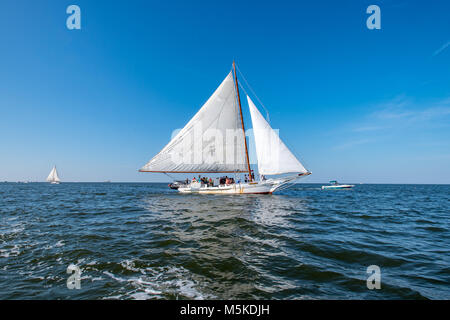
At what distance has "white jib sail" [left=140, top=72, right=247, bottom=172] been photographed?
3023 centimetres

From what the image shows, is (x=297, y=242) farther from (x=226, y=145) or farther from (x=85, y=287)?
(x=226, y=145)

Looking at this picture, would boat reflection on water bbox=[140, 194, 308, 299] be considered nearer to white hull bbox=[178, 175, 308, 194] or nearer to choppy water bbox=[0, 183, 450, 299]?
choppy water bbox=[0, 183, 450, 299]

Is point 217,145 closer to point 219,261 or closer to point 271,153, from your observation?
point 271,153

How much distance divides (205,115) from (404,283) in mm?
28486

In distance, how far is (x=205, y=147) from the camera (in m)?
30.1

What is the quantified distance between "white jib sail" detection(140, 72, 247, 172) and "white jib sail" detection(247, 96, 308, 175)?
122 inches

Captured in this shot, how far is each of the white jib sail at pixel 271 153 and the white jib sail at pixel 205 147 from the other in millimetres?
3102

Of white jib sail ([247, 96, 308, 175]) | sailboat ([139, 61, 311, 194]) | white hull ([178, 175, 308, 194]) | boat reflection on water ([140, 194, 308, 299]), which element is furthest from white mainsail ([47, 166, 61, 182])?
boat reflection on water ([140, 194, 308, 299])

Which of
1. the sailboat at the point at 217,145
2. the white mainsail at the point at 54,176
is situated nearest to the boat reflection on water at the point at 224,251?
the sailboat at the point at 217,145

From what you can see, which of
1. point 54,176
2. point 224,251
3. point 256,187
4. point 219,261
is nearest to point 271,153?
point 256,187

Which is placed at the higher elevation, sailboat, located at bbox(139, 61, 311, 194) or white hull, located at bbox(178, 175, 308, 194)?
sailboat, located at bbox(139, 61, 311, 194)

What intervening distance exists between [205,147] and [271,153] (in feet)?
31.7
